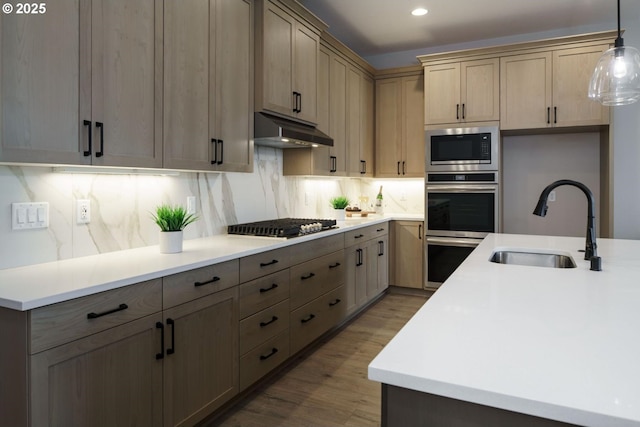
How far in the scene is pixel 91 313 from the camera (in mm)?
1508

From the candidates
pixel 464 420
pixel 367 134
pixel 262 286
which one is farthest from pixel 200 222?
pixel 367 134

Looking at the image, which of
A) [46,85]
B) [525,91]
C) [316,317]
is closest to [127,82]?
[46,85]

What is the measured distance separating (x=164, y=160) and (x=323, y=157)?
1916 mm

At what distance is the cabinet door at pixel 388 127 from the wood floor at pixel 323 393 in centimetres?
220

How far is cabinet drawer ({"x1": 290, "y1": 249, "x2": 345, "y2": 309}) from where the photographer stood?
2.88 meters

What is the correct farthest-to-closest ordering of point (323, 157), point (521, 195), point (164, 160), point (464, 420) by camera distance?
point (521, 195), point (323, 157), point (164, 160), point (464, 420)

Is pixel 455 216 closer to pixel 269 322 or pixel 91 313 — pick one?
pixel 269 322

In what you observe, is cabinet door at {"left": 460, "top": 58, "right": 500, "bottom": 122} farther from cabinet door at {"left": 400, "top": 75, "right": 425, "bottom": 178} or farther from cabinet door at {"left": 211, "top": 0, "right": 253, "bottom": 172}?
cabinet door at {"left": 211, "top": 0, "right": 253, "bottom": 172}

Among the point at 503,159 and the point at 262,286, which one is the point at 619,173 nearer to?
the point at 503,159

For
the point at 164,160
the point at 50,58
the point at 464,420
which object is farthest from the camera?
the point at 164,160

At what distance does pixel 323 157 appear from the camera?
3.88 meters

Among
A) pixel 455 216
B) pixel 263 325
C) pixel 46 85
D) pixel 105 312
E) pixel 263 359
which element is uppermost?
pixel 46 85

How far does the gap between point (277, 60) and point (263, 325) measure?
186 cm

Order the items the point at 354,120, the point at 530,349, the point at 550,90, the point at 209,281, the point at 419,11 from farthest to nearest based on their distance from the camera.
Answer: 1. the point at 354,120
2. the point at 550,90
3. the point at 419,11
4. the point at 209,281
5. the point at 530,349
